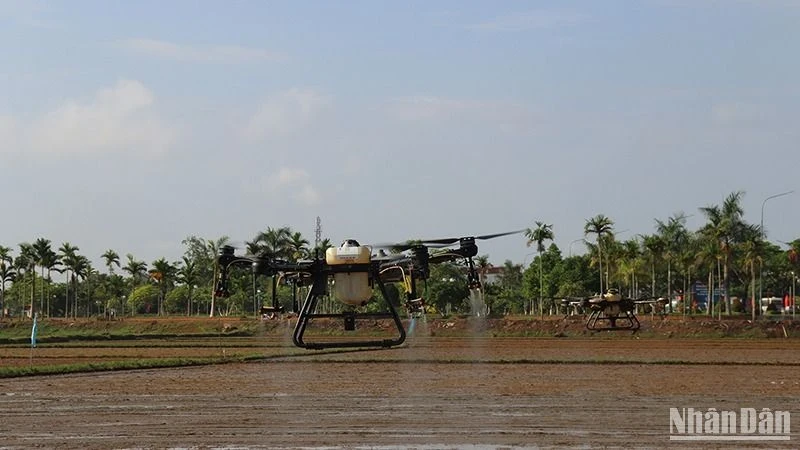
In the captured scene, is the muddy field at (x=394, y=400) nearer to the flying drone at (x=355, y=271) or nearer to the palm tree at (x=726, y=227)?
the flying drone at (x=355, y=271)

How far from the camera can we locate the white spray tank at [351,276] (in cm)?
3247

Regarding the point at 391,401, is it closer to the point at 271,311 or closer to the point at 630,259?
the point at 271,311

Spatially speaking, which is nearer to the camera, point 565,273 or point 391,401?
point 391,401

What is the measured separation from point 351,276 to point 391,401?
792 cm

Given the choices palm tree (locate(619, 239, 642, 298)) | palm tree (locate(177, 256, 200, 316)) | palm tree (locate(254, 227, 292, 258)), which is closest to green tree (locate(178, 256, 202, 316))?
palm tree (locate(177, 256, 200, 316))

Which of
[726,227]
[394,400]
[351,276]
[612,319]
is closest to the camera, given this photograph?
[351,276]

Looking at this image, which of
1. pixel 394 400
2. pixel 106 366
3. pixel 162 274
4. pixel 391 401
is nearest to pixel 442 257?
pixel 391 401

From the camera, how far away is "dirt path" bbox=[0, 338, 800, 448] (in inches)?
1161

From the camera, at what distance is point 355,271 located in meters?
32.6

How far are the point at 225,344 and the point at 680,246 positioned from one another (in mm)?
72300

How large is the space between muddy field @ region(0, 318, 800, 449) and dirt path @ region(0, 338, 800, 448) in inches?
2.3

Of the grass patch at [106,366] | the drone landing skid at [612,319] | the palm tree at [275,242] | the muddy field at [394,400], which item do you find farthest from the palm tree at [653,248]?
the palm tree at [275,242]

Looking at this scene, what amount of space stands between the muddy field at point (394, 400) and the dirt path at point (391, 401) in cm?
6

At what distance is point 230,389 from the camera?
4469 centimetres
